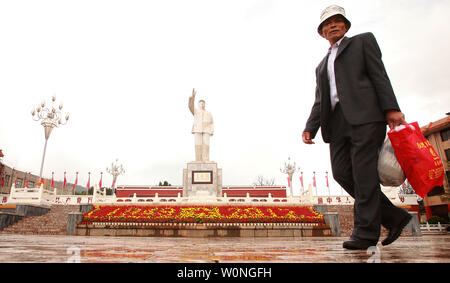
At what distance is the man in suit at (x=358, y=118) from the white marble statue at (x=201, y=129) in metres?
16.4

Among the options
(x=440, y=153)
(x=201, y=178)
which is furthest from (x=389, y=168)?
(x=440, y=153)

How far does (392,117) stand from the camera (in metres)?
2.04

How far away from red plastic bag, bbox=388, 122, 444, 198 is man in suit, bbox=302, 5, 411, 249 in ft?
0.49

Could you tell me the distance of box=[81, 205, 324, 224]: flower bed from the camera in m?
9.80

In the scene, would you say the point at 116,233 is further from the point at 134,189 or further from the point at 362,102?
the point at 134,189

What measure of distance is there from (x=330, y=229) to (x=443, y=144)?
19316 mm

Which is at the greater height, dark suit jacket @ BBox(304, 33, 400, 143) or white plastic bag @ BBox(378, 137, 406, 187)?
dark suit jacket @ BBox(304, 33, 400, 143)

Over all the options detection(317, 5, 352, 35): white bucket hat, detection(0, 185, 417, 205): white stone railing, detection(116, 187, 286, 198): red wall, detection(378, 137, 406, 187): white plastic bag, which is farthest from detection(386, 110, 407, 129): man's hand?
detection(116, 187, 286, 198): red wall

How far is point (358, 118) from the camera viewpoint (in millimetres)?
2133

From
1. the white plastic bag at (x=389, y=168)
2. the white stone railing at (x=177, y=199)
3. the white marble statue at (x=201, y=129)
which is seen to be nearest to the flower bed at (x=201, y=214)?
the white stone railing at (x=177, y=199)

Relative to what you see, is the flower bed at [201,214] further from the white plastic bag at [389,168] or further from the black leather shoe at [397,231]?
the white plastic bag at [389,168]

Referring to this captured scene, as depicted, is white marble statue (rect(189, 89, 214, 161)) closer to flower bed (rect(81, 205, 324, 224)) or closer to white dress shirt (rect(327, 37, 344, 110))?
flower bed (rect(81, 205, 324, 224))

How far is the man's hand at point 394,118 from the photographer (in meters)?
2.00
